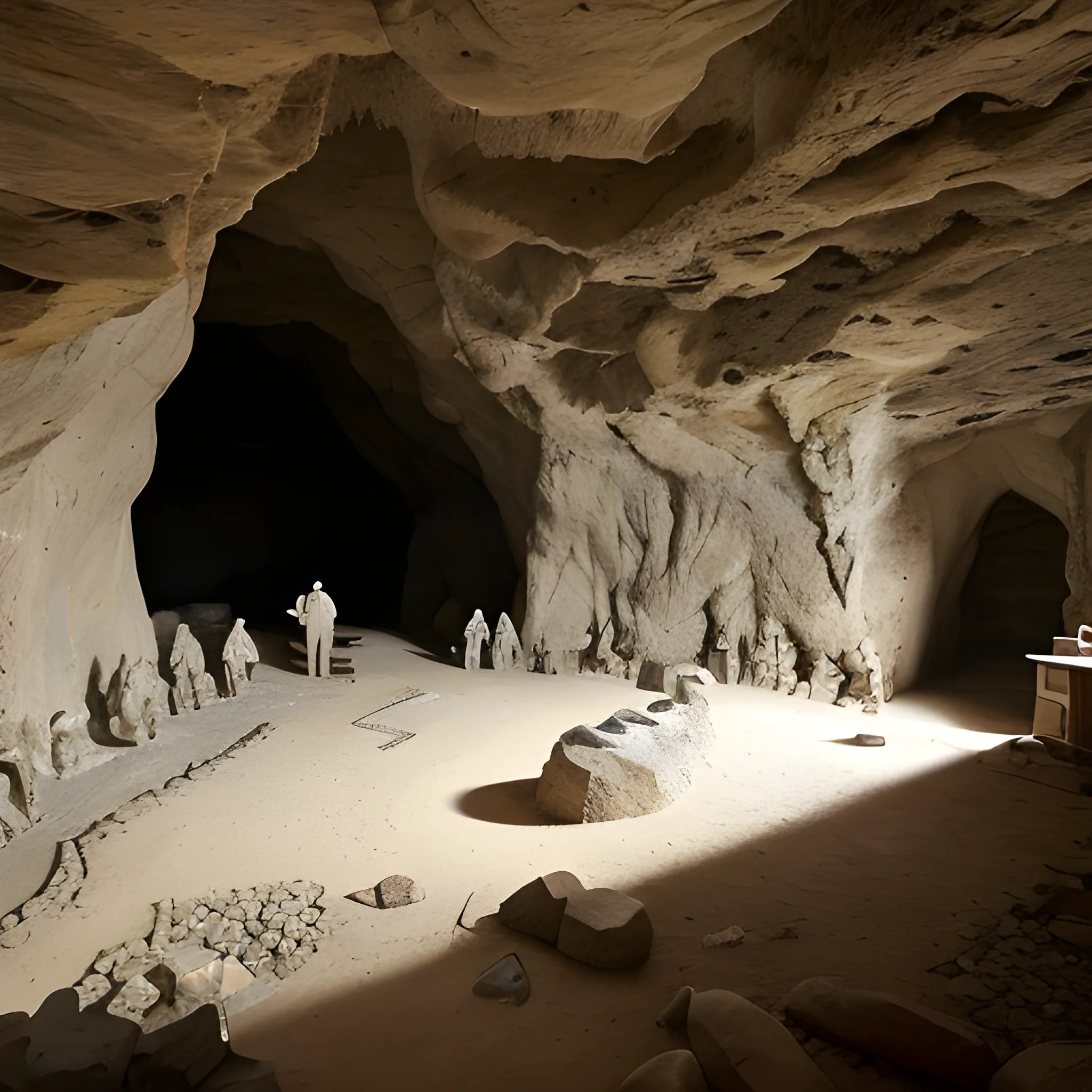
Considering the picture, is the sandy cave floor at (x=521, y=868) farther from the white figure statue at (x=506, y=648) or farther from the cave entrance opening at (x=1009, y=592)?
the cave entrance opening at (x=1009, y=592)

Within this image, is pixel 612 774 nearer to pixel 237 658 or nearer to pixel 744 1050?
pixel 744 1050

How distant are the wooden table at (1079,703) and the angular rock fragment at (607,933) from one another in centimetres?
393

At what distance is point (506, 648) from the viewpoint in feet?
30.4

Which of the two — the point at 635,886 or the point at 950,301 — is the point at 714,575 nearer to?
the point at 950,301

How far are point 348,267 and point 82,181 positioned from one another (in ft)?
22.8

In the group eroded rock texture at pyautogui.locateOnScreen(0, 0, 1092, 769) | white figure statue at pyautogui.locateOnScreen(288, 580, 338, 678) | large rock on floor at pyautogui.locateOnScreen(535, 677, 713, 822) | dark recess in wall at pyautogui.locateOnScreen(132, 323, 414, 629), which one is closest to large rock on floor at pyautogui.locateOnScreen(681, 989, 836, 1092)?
large rock on floor at pyautogui.locateOnScreen(535, 677, 713, 822)

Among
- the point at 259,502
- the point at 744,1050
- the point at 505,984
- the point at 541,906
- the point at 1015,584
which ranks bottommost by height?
the point at 505,984

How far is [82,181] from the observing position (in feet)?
7.83

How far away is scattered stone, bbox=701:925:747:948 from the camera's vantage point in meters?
3.29

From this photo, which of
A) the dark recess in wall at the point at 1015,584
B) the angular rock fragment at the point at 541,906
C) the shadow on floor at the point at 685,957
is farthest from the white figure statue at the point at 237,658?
the dark recess in wall at the point at 1015,584

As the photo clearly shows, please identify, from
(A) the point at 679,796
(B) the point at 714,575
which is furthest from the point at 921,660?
(A) the point at 679,796

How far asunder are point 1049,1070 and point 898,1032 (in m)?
0.40

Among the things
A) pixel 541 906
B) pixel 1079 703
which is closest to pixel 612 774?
pixel 541 906

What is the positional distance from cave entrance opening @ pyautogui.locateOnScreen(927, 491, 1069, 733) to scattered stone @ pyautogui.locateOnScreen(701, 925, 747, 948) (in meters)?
7.15
